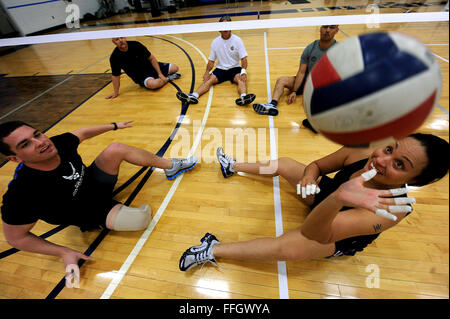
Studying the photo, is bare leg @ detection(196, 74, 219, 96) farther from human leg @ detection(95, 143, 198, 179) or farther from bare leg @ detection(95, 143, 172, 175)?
bare leg @ detection(95, 143, 172, 175)

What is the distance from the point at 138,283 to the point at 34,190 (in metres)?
0.96

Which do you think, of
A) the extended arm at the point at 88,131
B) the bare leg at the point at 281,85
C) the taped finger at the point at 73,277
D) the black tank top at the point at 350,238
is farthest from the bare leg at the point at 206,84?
the taped finger at the point at 73,277

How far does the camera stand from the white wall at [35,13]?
8.49 m

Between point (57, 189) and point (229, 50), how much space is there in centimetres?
330

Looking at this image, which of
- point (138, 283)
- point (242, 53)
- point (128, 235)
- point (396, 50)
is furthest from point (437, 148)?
point (242, 53)

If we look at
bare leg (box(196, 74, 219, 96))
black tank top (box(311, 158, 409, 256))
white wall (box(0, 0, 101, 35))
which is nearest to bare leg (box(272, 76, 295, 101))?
bare leg (box(196, 74, 219, 96))

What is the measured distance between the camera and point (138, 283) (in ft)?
4.99

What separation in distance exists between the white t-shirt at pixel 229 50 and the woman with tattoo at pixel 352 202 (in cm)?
274

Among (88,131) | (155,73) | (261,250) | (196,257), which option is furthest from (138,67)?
(261,250)

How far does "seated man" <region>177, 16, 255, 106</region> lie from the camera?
3393 mm

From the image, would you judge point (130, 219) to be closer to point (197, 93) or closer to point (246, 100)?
point (246, 100)

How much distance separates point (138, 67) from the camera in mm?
3887

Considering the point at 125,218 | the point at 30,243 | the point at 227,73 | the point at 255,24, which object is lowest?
the point at 125,218
